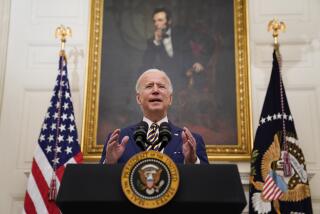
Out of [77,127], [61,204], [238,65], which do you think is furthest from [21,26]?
[61,204]

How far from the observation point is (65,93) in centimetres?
532

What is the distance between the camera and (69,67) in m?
5.72

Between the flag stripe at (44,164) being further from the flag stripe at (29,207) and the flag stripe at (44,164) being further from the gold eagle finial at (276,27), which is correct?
the gold eagle finial at (276,27)

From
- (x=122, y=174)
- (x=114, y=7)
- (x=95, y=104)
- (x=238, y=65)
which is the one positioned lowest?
(x=122, y=174)

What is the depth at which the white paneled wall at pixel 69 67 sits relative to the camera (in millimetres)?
5426

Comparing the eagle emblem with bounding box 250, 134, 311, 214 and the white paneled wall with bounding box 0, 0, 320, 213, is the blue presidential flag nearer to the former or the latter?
the eagle emblem with bounding box 250, 134, 311, 214

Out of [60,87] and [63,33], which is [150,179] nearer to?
[60,87]

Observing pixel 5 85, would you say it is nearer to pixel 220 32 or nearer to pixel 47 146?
pixel 47 146

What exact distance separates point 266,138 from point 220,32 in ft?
5.41

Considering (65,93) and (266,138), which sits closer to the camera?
(266,138)

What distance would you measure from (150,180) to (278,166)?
306cm

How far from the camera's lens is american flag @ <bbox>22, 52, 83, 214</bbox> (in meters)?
4.85

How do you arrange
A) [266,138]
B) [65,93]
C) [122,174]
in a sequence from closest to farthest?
[122,174] < [266,138] < [65,93]

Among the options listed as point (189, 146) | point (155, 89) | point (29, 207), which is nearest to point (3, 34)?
point (29, 207)
